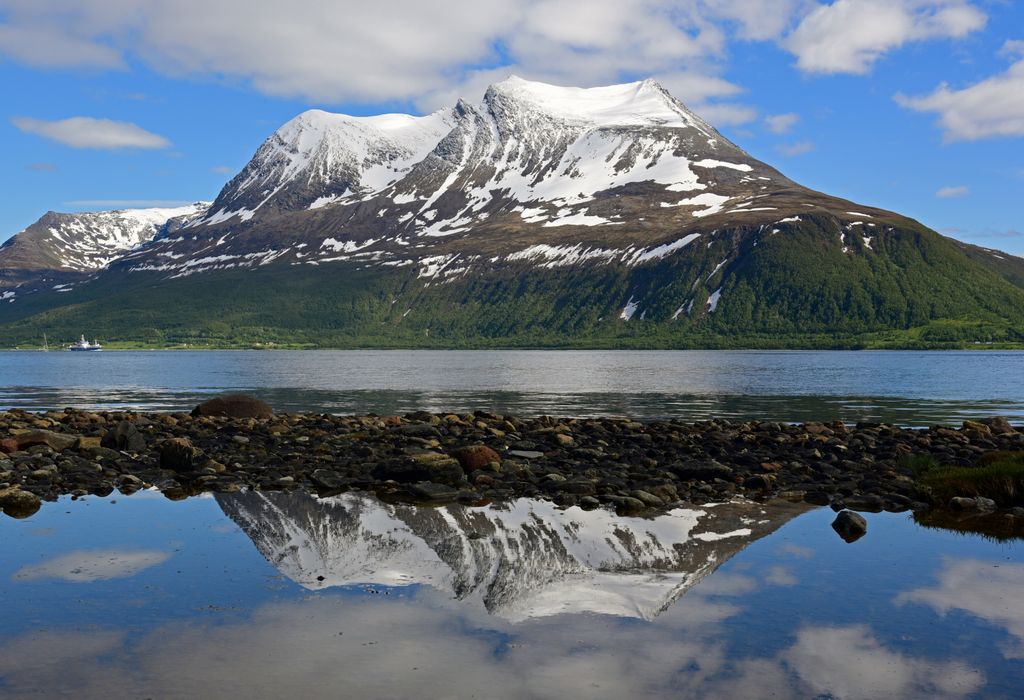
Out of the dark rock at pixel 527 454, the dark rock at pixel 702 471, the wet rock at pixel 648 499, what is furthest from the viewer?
the dark rock at pixel 527 454

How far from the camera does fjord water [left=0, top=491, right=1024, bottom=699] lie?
39.4ft

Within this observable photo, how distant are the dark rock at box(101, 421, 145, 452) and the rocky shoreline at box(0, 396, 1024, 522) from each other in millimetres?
63

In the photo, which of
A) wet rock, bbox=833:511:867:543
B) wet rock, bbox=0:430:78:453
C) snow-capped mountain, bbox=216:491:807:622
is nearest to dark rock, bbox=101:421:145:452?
wet rock, bbox=0:430:78:453

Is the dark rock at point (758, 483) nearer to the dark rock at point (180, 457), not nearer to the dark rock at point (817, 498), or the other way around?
the dark rock at point (817, 498)

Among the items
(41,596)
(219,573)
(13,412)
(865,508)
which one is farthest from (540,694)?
(13,412)

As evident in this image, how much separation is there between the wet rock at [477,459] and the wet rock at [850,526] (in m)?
11.7

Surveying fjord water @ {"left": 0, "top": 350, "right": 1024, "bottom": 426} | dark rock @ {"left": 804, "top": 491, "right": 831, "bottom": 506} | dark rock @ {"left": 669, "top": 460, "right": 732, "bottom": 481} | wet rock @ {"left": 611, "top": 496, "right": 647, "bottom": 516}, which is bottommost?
fjord water @ {"left": 0, "top": 350, "right": 1024, "bottom": 426}

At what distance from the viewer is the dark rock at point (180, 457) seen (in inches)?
1224

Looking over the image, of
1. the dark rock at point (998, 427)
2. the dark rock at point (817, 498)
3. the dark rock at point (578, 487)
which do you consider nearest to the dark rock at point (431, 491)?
the dark rock at point (578, 487)

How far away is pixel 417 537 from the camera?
21.0 m

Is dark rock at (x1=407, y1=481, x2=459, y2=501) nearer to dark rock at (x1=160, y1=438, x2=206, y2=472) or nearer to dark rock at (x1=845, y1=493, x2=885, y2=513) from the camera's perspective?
dark rock at (x1=160, y1=438, x2=206, y2=472)

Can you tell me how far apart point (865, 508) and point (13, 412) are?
49.1 meters

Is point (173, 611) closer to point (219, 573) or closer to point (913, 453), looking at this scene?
point (219, 573)

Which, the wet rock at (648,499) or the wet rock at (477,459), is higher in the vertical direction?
the wet rock at (477,459)
